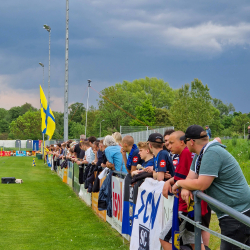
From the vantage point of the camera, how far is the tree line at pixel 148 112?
5934 centimetres

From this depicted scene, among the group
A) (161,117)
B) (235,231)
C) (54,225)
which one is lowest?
(54,225)

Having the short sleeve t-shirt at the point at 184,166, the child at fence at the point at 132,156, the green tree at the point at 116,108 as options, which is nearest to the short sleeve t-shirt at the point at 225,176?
the short sleeve t-shirt at the point at 184,166

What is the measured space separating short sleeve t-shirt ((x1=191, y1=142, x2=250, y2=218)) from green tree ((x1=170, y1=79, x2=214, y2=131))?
172 ft

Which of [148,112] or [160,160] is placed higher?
[148,112]

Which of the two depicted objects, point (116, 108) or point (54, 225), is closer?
point (54, 225)

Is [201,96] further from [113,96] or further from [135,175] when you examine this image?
[135,175]

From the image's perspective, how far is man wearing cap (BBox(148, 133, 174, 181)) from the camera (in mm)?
5071

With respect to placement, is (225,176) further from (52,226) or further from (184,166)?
(52,226)

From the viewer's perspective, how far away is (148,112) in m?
81.8

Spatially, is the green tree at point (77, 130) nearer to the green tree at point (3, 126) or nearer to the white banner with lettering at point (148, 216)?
the green tree at point (3, 126)

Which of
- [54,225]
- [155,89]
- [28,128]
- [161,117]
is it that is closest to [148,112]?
[161,117]

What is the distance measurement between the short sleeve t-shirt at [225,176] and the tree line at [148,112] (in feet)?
174

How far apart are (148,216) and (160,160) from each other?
31.8 inches

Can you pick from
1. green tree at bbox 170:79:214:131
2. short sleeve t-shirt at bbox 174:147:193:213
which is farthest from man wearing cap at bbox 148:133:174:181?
green tree at bbox 170:79:214:131
